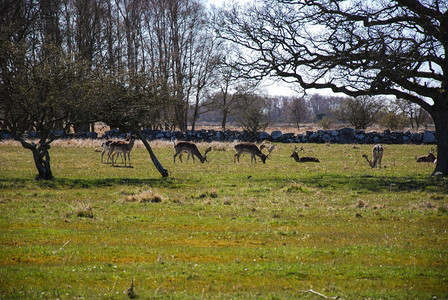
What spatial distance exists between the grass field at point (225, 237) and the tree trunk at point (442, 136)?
4.07ft

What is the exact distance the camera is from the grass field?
247 inches

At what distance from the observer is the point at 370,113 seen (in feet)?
182

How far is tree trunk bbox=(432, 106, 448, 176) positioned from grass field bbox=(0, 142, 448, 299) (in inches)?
48.8

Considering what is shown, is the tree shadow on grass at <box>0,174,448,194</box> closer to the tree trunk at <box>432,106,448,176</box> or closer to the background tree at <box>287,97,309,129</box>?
the tree trunk at <box>432,106,448,176</box>

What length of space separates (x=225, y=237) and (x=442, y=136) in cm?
1407

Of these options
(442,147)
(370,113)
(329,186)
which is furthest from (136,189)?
(370,113)

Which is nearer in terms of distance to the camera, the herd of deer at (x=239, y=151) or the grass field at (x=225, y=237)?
the grass field at (x=225, y=237)

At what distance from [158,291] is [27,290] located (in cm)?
165

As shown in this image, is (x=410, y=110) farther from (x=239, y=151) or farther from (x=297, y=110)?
(x=239, y=151)

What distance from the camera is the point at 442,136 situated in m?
19.7

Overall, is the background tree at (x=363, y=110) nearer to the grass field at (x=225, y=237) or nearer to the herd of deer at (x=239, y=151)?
the herd of deer at (x=239, y=151)

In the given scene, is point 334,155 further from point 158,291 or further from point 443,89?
point 158,291

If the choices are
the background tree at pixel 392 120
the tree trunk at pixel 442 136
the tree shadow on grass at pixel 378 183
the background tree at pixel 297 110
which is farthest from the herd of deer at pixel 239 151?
the background tree at pixel 297 110

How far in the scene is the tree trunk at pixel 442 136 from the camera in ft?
64.5
